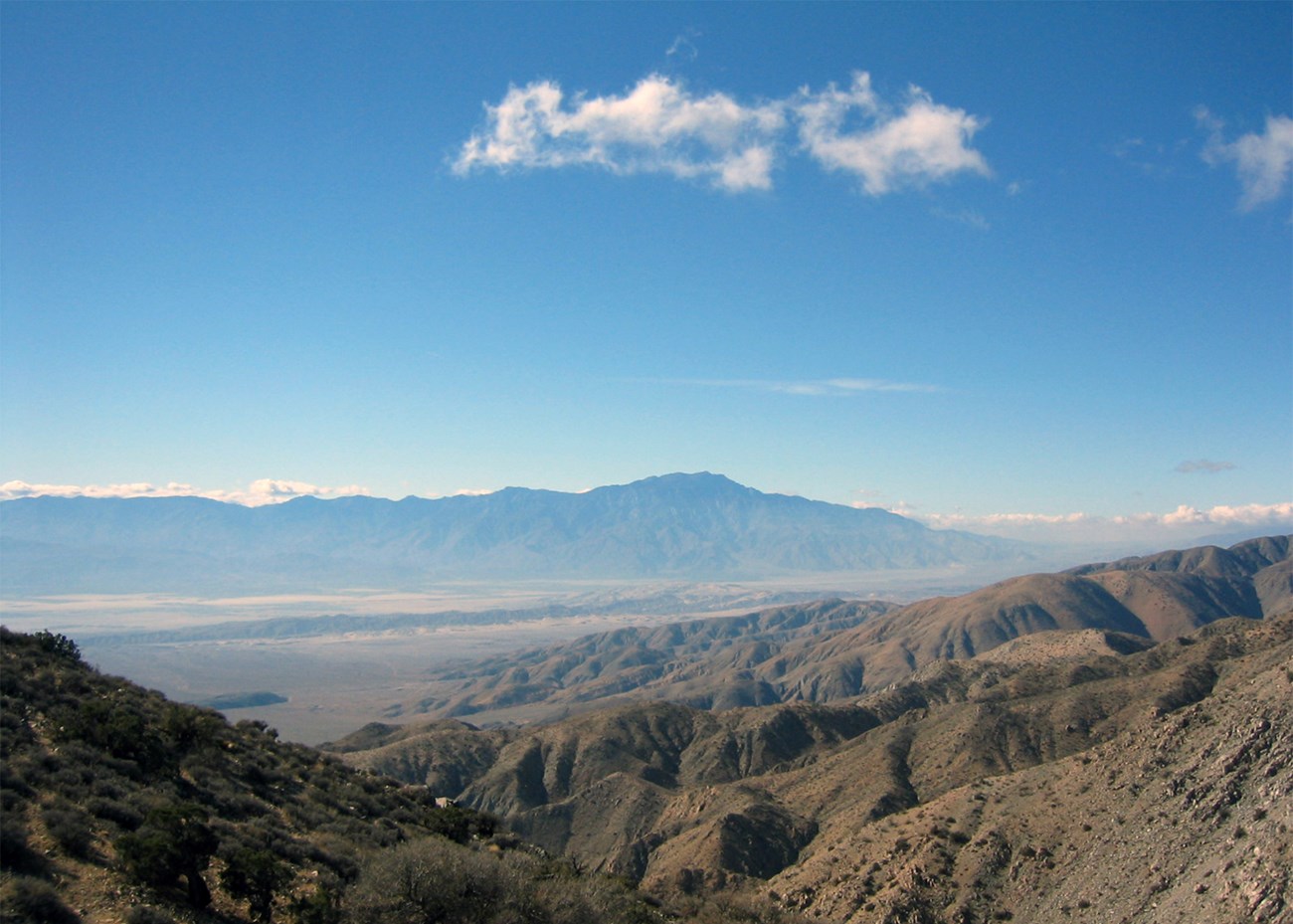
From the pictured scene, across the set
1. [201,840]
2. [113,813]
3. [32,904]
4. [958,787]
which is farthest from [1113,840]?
[32,904]

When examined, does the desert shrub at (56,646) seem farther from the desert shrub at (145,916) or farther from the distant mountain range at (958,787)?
the distant mountain range at (958,787)

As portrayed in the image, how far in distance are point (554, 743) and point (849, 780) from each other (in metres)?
40.6

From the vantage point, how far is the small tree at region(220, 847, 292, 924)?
58.2ft

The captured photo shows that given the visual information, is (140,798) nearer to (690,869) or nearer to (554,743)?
(690,869)

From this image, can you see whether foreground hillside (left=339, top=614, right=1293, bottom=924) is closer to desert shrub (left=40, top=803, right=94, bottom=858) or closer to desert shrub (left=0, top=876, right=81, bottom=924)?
desert shrub (left=40, top=803, right=94, bottom=858)

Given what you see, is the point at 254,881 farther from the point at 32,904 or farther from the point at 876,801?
the point at 876,801

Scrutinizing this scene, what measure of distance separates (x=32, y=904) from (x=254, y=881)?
14.8ft

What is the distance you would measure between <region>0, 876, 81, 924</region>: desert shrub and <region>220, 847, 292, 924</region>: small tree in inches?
142

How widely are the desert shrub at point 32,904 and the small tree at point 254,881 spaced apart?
360 cm

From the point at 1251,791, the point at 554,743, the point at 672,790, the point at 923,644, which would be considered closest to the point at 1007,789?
the point at 1251,791

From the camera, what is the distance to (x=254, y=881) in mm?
17781

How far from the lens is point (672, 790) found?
82812 millimetres

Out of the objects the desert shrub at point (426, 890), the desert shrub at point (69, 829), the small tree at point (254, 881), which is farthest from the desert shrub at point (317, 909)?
the desert shrub at point (69, 829)

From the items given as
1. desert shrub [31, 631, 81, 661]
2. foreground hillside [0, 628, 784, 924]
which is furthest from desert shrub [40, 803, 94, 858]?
desert shrub [31, 631, 81, 661]
